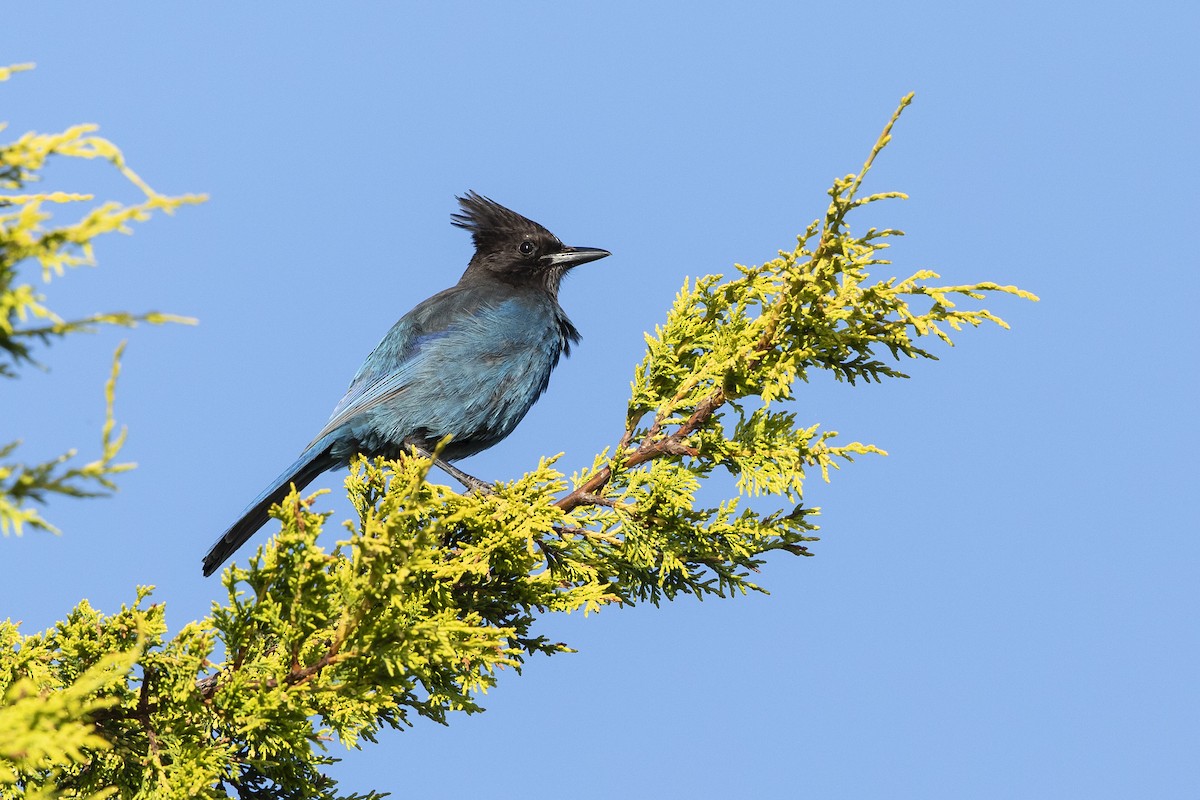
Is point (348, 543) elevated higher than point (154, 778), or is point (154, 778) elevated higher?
point (348, 543)

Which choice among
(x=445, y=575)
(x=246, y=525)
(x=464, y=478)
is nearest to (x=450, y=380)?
(x=464, y=478)

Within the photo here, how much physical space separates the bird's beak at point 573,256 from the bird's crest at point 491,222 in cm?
18

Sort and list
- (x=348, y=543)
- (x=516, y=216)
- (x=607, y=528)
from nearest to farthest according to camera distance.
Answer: (x=348, y=543) → (x=607, y=528) → (x=516, y=216)

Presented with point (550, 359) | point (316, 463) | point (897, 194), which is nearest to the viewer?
point (897, 194)

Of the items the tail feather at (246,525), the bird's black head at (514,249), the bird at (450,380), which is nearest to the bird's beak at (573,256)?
the bird's black head at (514,249)

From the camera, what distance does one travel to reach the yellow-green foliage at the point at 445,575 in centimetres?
283

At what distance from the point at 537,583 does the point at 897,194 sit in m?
1.50

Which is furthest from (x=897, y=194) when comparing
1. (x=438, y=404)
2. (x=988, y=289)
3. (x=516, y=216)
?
(x=516, y=216)

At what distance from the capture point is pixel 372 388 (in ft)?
18.3

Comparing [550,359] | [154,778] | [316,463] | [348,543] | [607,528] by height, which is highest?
[550,359]

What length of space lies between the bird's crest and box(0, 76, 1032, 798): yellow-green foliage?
2.97 metres

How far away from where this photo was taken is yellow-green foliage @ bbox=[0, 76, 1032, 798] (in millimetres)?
2828

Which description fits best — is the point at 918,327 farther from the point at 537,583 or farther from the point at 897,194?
the point at 537,583

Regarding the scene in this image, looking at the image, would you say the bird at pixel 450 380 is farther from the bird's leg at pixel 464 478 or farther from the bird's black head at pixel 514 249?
the bird's black head at pixel 514 249
